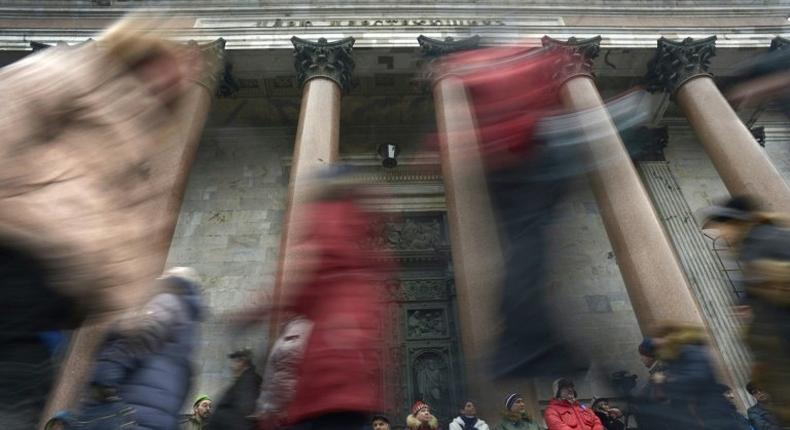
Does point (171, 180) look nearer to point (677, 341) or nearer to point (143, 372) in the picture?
point (143, 372)

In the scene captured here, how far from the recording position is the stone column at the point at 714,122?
28.0 feet

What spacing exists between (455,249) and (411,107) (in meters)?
7.12

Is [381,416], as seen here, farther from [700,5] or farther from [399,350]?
[700,5]

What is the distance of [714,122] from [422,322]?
24.1ft

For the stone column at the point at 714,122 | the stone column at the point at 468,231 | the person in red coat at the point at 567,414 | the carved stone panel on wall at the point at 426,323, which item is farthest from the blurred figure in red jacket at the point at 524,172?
the carved stone panel on wall at the point at 426,323

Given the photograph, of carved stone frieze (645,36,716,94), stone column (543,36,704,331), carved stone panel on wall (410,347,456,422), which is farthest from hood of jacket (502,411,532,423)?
carved stone frieze (645,36,716,94)

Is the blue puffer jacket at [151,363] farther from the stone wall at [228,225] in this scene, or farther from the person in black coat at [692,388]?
the stone wall at [228,225]

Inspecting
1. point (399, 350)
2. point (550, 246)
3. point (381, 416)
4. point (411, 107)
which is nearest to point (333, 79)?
point (411, 107)

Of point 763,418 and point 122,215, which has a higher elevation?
point 122,215

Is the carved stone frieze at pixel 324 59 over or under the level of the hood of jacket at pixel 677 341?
over

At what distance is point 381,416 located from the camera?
6148 millimetres

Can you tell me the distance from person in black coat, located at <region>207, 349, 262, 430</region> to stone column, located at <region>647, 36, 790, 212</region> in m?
8.56

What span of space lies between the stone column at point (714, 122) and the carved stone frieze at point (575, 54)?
1.69 meters

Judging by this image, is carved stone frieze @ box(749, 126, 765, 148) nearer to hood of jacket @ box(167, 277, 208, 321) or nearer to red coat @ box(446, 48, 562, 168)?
red coat @ box(446, 48, 562, 168)
